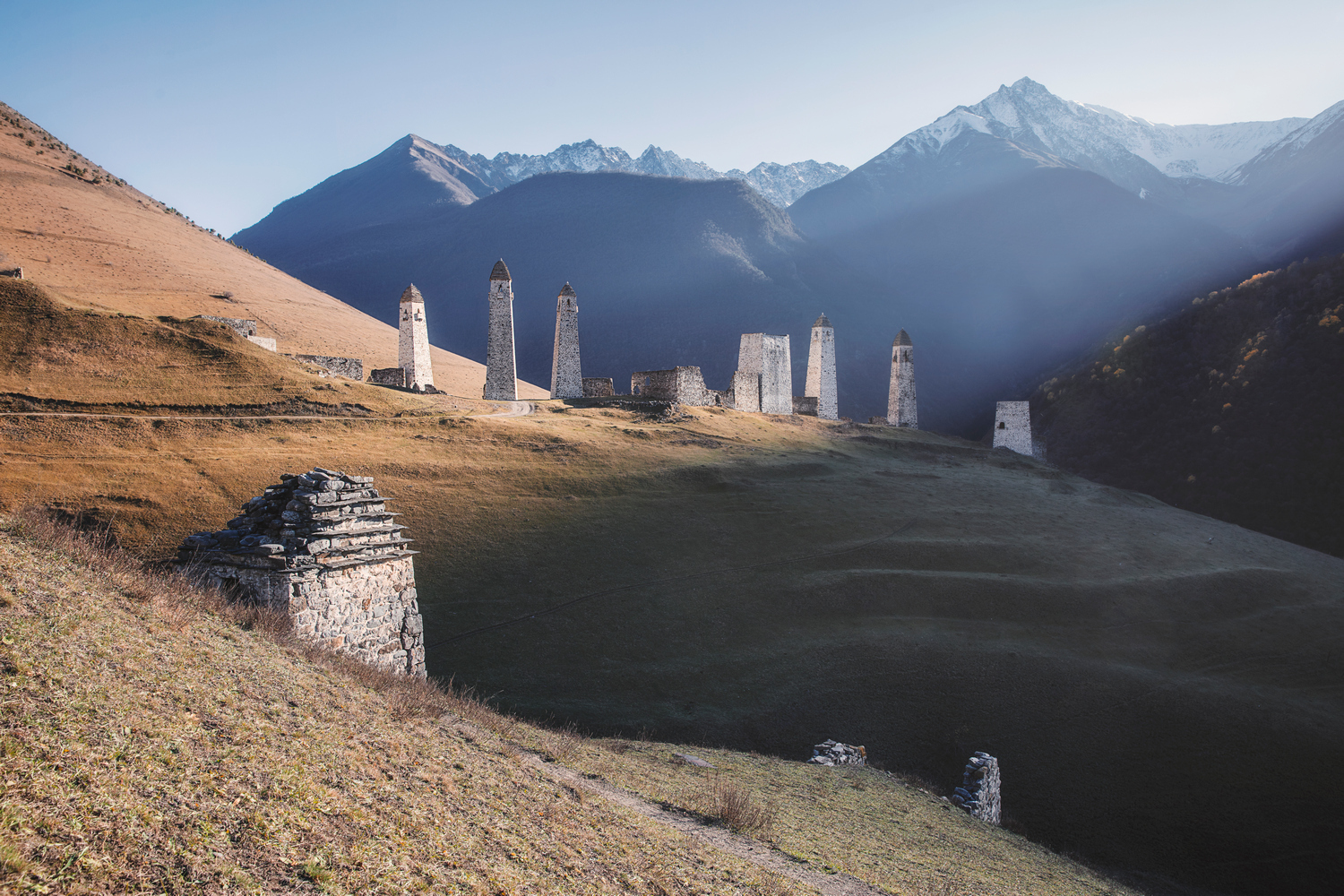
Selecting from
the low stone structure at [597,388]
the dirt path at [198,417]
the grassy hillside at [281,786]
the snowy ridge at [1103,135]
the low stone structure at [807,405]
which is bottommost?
the grassy hillside at [281,786]

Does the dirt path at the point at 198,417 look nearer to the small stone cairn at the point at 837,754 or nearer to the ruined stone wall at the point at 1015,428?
the small stone cairn at the point at 837,754

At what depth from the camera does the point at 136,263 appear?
45.8 m

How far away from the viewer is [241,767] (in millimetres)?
5543

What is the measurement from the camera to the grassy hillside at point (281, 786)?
173 inches

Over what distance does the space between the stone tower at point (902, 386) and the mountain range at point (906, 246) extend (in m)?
35.0

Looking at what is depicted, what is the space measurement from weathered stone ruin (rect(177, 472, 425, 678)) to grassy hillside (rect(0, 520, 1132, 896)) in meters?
1.02

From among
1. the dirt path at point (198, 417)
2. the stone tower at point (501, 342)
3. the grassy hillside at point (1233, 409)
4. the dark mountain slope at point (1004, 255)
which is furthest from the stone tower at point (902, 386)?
the dark mountain slope at point (1004, 255)

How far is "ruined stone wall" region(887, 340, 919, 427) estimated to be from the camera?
54.1 metres

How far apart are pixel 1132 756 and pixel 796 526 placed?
12653 mm

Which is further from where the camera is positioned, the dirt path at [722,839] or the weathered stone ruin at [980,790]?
the weathered stone ruin at [980,790]

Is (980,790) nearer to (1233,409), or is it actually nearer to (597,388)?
(597,388)

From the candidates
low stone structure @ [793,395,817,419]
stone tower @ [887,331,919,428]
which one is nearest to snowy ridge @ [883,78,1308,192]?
stone tower @ [887,331,919,428]

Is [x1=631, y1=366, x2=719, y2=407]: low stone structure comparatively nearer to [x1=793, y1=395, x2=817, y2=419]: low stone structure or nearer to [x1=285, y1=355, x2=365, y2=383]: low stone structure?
[x1=793, y1=395, x2=817, y2=419]: low stone structure

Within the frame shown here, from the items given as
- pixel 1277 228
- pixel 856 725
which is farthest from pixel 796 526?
pixel 1277 228
